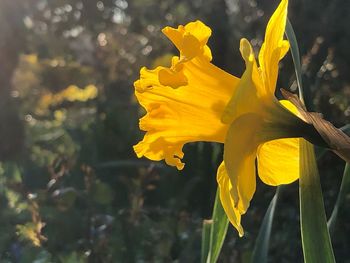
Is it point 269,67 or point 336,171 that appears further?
point 336,171

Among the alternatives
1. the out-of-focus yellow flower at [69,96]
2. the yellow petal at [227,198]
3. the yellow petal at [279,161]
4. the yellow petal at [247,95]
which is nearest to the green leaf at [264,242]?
the yellow petal at [279,161]

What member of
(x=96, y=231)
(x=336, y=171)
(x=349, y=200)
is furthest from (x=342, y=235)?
(x=96, y=231)

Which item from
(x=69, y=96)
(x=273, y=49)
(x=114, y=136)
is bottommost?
(x=273, y=49)

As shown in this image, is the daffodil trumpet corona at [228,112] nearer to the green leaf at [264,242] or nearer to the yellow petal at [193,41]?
the yellow petal at [193,41]

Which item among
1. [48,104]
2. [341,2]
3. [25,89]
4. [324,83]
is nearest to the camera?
[324,83]

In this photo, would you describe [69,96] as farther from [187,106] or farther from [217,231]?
[187,106]

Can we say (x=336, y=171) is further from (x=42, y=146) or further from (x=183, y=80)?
(x=183, y=80)

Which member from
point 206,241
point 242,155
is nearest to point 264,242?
point 206,241
